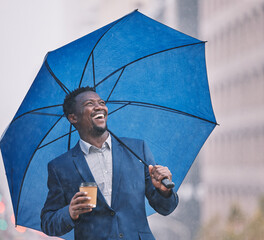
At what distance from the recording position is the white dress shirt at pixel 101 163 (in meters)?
3.41

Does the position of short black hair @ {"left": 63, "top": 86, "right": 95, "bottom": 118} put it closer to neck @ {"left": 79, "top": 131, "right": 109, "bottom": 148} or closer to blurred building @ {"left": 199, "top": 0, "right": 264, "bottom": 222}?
neck @ {"left": 79, "top": 131, "right": 109, "bottom": 148}

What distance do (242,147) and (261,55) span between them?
7.10 m

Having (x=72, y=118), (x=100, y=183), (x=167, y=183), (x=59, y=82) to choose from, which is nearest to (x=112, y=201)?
(x=100, y=183)

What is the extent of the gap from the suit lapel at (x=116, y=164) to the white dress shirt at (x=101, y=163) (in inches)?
1.2

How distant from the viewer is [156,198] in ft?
11.1

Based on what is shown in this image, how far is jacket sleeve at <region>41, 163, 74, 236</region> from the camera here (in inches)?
130

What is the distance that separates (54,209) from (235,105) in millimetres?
41888

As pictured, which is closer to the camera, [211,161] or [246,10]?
[246,10]

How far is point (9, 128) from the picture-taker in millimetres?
3654

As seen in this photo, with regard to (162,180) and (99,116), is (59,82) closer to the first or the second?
(99,116)

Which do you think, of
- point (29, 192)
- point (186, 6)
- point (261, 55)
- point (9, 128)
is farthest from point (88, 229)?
point (186, 6)

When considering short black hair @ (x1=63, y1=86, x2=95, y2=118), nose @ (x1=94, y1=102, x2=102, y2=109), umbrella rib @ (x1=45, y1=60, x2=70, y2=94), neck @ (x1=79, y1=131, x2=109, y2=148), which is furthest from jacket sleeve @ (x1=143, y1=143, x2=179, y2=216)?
umbrella rib @ (x1=45, y1=60, x2=70, y2=94)

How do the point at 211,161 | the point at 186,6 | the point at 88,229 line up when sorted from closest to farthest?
the point at 88,229 < the point at 211,161 < the point at 186,6

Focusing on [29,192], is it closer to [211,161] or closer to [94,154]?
[94,154]
